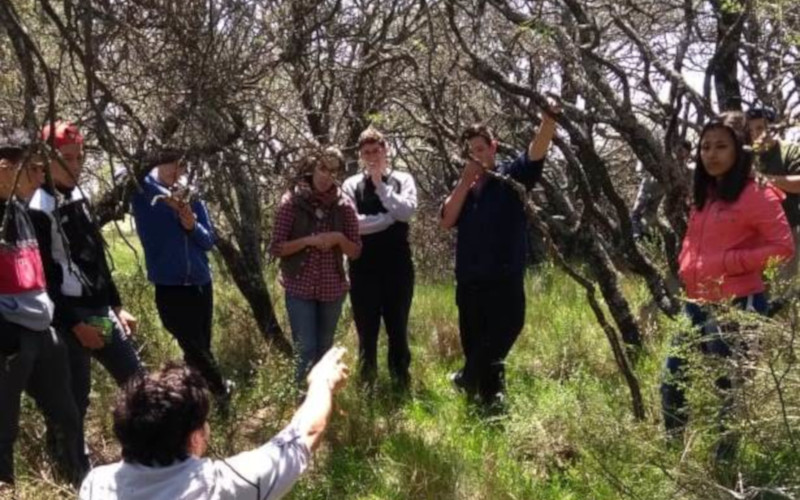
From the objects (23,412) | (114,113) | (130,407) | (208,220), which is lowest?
(23,412)

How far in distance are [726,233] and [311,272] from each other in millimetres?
2140

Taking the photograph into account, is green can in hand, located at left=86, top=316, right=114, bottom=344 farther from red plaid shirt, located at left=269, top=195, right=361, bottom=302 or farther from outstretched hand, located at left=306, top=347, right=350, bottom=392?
outstretched hand, located at left=306, top=347, right=350, bottom=392

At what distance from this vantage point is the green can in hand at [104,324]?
3861 millimetres

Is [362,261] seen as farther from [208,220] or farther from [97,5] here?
[97,5]

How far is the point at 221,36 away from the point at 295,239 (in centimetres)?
119

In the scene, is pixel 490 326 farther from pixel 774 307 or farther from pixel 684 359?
pixel 774 307

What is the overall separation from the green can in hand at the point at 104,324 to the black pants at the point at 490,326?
72.8 inches

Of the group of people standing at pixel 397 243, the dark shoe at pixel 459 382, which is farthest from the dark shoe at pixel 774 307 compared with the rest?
the dark shoe at pixel 459 382

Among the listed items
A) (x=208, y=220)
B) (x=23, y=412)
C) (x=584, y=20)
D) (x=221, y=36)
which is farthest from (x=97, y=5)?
(x=584, y=20)

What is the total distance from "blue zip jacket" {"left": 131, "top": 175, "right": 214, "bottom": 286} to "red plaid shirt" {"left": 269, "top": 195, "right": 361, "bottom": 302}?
1.29 ft

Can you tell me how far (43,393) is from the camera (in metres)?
3.64

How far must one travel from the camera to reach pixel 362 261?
5.16 meters

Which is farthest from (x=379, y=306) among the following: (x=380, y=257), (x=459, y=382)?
(x=459, y=382)

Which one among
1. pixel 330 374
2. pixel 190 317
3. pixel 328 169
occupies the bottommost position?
pixel 190 317
